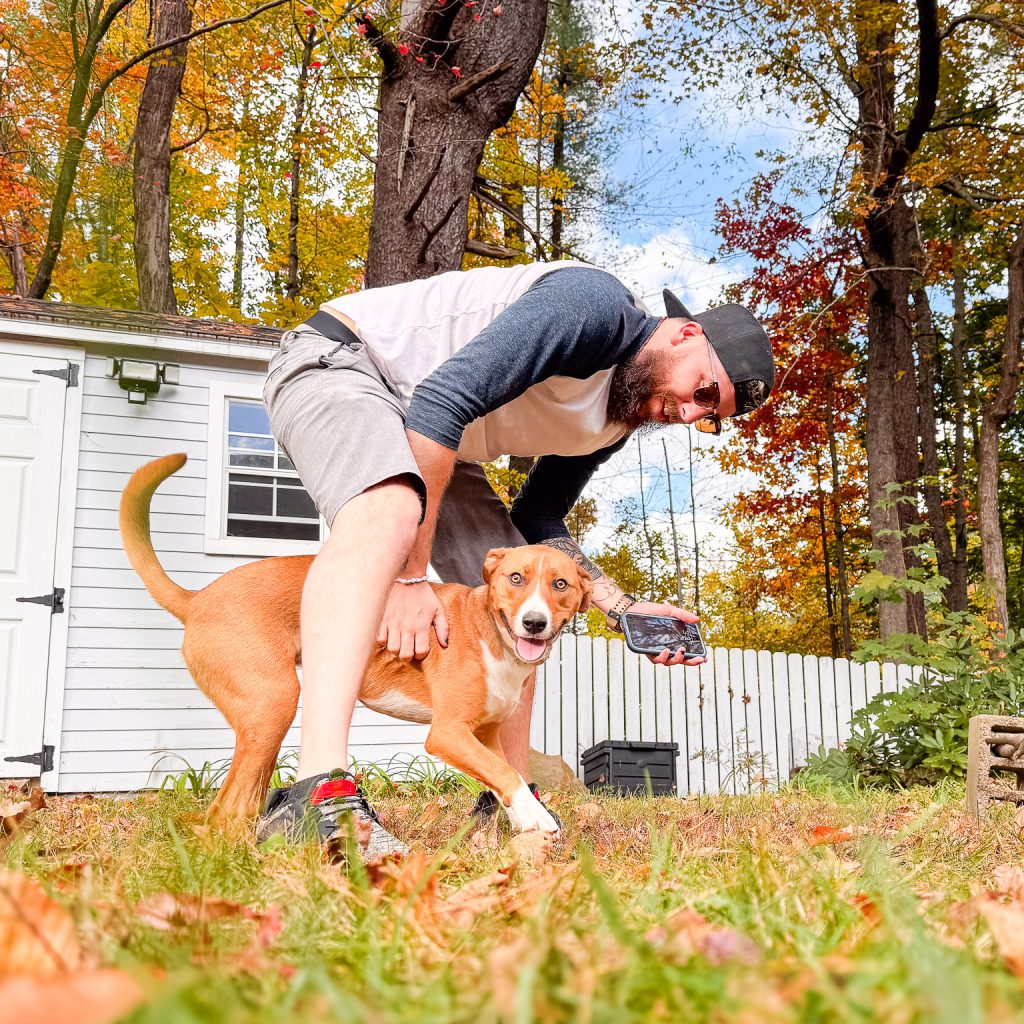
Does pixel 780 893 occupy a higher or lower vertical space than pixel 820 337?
lower

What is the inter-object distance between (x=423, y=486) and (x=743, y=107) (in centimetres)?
1435

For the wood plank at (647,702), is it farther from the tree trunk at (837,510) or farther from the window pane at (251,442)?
the tree trunk at (837,510)

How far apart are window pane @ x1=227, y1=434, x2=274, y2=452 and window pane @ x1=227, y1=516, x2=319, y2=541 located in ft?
2.15

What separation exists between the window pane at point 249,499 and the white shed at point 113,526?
1 cm

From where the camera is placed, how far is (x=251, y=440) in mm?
8273

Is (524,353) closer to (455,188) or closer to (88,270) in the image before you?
(455,188)

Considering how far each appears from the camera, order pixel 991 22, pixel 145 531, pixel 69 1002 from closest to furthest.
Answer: pixel 69 1002, pixel 145 531, pixel 991 22

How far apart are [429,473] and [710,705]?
26.5ft

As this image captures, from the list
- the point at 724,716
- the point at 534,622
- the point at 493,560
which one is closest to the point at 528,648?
the point at 534,622

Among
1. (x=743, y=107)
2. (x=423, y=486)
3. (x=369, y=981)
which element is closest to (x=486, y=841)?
(x=423, y=486)

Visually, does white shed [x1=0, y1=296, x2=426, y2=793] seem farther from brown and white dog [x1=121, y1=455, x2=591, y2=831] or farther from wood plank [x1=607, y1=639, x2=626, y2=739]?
brown and white dog [x1=121, y1=455, x2=591, y2=831]

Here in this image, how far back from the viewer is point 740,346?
112 inches

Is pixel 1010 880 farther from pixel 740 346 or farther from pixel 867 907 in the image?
pixel 740 346

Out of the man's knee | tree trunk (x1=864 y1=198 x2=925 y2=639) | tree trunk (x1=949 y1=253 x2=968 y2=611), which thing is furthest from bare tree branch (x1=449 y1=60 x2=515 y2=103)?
tree trunk (x1=949 y1=253 x2=968 y2=611)
